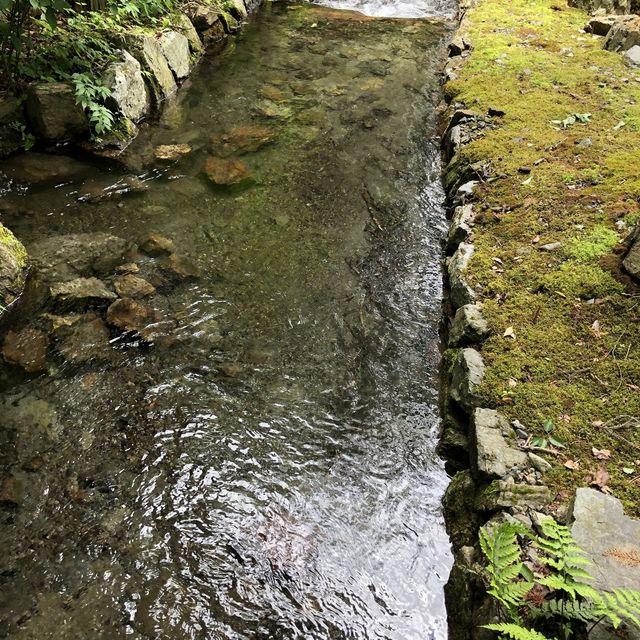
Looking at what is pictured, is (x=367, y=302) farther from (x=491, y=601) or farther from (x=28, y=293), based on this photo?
(x=28, y=293)

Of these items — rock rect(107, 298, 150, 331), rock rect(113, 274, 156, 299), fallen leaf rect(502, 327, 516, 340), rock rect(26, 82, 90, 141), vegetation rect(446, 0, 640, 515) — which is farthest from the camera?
rock rect(26, 82, 90, 141)

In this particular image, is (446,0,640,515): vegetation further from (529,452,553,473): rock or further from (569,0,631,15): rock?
(569,0,631,15): rock

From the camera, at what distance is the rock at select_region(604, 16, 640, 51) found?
10.4 m

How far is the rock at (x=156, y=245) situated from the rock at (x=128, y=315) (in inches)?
37.8

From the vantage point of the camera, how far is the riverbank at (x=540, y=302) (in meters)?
Answer: 3.69

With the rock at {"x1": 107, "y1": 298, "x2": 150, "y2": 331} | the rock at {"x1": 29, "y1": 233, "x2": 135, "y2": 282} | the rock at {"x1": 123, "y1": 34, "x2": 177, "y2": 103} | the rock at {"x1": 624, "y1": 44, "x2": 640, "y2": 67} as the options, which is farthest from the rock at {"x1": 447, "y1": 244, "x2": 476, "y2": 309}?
the rock at {"x1": 624, "y1": 44, "x2": 640, "y2": 67}

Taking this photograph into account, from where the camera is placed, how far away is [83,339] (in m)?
5.09

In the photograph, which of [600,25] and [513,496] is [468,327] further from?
[600,25]

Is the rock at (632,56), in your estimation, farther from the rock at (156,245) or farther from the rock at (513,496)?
the rock at (513,496)

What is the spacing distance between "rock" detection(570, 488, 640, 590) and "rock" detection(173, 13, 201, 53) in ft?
37.9

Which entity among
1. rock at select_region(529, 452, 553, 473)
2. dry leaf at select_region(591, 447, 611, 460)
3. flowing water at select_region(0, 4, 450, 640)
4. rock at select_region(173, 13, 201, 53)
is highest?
rock at select_region(173, 13, 201, 53)

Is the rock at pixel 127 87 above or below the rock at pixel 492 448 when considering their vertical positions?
above

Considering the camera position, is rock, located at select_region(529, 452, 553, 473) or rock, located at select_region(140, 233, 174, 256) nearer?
rock, located at select_region(529, 452, 553, 473)

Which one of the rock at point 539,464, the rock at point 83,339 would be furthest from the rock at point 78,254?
the rock at point 539,464
